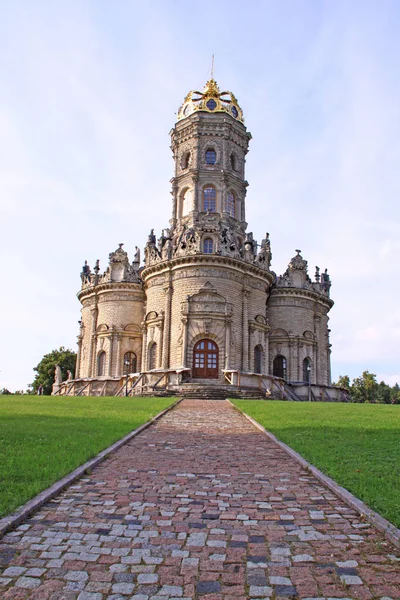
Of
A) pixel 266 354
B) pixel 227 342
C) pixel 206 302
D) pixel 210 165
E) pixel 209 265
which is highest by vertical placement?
pixel 210 165

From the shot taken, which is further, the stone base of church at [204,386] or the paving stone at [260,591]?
the stone base of church at [204,386]

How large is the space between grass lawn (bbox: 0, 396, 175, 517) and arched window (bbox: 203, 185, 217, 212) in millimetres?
30245

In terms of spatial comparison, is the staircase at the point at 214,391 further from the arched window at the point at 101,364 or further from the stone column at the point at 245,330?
the arched window at the point at 101,364

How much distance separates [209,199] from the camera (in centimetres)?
4834

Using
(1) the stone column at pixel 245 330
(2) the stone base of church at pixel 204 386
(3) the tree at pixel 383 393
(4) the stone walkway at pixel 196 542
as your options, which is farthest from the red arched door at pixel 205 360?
(3) the tree at pixel 383 393

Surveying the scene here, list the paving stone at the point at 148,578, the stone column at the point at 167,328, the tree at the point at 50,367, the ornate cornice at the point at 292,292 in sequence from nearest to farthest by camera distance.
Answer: the paving stone at the point at 148,578, the stone column at the point at 167,328, the ornate cornice at the point at 292,292, the tree at the point at 50,367

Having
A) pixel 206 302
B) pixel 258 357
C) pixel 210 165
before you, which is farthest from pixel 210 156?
pixel 258 357

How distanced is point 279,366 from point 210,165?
1880cm

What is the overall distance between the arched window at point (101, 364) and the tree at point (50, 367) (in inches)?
870

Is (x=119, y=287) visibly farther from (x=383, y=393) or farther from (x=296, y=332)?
(x=383, y=393)

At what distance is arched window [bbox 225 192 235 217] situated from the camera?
48156 millimetres

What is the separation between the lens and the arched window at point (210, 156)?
49.1 meters

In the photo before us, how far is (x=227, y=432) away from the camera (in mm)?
15406

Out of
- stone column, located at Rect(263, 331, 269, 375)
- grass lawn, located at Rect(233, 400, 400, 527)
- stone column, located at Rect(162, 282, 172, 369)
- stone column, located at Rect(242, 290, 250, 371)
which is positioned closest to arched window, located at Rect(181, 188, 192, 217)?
stone column, located at Rect(162, 282, 172, 369)
